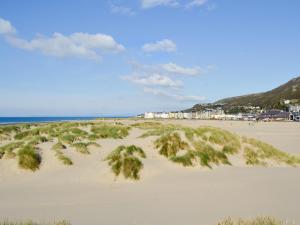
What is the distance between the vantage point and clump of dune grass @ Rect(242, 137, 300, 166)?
48.4 feet

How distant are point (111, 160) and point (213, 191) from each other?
3.31 meters

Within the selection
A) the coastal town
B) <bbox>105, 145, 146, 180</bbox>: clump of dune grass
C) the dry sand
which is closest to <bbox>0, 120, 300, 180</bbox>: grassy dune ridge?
<bbox>105, 145, 146, 180</bbox>: clump of dune grass

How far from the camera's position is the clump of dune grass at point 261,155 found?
48.4ft

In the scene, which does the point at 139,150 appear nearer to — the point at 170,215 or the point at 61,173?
Answer: the point at 61,173

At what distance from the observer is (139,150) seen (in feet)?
41.7

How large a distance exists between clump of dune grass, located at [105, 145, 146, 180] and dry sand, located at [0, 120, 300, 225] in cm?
22

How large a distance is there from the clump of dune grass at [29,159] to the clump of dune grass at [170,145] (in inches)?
161

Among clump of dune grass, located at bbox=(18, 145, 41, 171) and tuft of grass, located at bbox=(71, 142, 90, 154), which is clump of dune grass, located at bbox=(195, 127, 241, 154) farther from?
clump of dune grass, located at bbox=(18, 145, 41, 171)

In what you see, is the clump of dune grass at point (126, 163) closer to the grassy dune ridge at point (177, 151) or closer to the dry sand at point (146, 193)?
the grassy dune ridge at point (177, 151)

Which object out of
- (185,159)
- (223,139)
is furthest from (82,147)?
(223,139)

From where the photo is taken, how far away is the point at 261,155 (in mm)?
15367

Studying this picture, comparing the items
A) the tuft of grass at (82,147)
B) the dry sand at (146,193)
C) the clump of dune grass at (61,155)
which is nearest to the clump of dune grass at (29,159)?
the dry sand at (146,193)

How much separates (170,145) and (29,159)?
4784mm

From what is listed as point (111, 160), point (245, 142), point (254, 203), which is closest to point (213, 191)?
point (254, 203)
